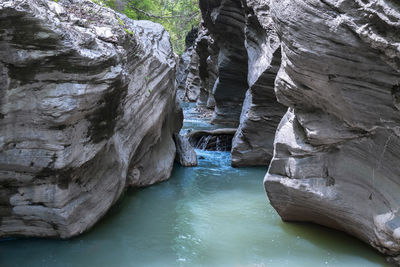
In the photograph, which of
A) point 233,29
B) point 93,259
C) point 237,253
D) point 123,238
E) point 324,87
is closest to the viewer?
point 324,87

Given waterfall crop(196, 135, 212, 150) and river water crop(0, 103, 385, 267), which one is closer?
river water crop(0, 103, 385, 267)

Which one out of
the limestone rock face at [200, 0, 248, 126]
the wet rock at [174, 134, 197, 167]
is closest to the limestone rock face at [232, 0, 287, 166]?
the wet rock at [174, 134, 197, 167]

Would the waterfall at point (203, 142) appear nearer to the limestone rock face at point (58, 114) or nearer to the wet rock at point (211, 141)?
the wet rock at point (211, 141)

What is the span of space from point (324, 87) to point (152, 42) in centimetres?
494

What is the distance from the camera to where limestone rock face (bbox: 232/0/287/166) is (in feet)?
30.1

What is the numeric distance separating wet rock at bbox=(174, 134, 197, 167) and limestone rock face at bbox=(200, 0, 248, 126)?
16.5 feet

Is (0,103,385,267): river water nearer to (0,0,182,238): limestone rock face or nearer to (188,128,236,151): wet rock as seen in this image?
(0,0,182,238): limestone rock face

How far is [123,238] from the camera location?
17.4 ft

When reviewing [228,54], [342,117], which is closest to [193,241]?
[342,117]

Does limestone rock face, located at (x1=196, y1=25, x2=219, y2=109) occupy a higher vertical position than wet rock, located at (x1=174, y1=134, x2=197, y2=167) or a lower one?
higher

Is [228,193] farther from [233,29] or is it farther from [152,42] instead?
[233,29]

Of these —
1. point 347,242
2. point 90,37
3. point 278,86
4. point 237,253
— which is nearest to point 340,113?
point 278,86

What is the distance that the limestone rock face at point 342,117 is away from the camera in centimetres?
366

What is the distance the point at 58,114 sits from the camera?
4.38 meters
